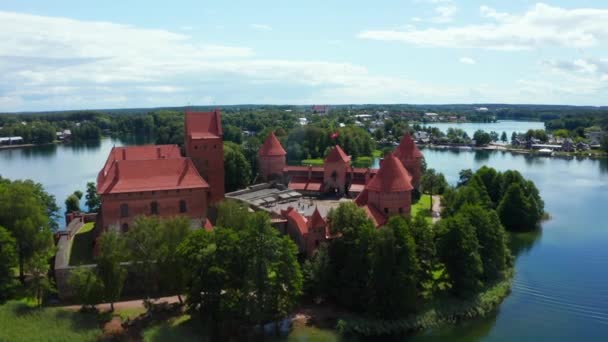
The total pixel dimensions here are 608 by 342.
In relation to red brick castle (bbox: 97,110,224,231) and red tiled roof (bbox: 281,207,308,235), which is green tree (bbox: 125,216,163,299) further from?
red tiled roof (bbox: 281,207,308,235)

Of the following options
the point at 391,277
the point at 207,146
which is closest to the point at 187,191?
the point at 207,146

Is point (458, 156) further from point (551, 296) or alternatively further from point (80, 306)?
point (80, 306)

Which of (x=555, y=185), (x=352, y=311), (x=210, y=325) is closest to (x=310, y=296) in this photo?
(x=352, y=311)

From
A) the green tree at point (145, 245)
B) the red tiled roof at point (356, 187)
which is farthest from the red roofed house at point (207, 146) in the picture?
the red tiled roof at point (356, 187)

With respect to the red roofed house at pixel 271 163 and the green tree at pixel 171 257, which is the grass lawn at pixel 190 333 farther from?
the red roofed house at pixel 271 163

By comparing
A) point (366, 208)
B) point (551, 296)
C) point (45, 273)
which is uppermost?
point (366, 208)

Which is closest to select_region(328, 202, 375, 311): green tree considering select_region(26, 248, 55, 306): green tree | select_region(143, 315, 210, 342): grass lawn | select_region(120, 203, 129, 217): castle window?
select_region(143, 315, 210, 342): grass lawn

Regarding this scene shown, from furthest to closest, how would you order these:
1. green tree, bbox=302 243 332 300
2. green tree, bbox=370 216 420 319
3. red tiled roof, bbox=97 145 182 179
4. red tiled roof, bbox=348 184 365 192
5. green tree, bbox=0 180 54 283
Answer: red tiled roof, bbox=348 184 365 192, red tiled roof, bbox=97 145 182 179, green tree, bbox=0 180 54 283, green tree, bbox=302 243 332 300, green tree, bbox=370 216 420 319
